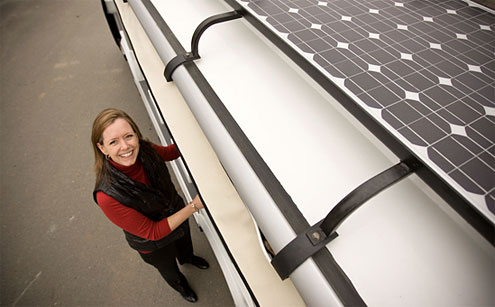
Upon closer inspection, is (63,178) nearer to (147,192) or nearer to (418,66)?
(147,192)

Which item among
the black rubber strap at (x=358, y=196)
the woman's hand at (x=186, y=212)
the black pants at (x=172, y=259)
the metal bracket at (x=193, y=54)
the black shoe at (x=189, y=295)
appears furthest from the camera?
the black shoe at (x=189, y=295)

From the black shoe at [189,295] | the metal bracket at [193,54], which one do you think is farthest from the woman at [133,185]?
the black shoe at [189,295]

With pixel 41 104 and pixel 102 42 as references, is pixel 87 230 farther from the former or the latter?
pixel 102 42

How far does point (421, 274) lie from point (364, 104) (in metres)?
0.42

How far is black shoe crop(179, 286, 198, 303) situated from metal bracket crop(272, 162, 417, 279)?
1495mm

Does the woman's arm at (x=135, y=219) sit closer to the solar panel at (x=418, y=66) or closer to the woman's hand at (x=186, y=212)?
the woman's hand at (x=186, y=212)

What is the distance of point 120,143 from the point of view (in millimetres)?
1110

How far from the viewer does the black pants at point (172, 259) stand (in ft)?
4.92

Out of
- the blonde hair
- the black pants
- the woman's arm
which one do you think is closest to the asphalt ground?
the black pants

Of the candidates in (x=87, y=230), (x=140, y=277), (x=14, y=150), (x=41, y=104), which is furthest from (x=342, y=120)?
(x=41, y=104)

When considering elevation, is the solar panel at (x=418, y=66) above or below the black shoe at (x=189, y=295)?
above

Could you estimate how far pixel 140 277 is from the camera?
199 centimetres

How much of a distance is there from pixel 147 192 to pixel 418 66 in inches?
45.4

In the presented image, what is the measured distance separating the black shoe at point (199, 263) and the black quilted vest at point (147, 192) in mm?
627
